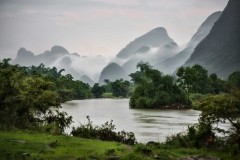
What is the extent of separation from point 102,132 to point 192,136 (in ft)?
13.4

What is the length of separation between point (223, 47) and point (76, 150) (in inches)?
5401

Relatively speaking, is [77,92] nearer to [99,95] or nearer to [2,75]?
[99,95]

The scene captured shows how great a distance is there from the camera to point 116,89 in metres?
103

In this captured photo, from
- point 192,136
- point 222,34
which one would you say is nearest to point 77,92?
point 192,136

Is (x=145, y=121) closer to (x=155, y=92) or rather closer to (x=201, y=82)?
(x=155, y=92)

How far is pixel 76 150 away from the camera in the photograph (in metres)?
11.1

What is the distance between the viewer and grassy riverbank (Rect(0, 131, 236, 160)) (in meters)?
10.3

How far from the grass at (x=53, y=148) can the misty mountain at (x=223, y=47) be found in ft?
362

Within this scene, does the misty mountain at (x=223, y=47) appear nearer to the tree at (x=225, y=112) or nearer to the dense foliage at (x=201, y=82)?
the dense foliage at (x=201, y=82)

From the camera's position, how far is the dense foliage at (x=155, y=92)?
50.9m

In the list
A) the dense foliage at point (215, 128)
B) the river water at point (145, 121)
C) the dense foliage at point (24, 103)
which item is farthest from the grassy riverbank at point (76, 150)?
the river water at point (145, 121)

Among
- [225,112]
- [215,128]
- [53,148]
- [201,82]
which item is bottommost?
[53,148]

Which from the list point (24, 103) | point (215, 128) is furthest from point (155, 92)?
point (215, 128)

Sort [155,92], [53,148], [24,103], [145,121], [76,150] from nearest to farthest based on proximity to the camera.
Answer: [76,150]
[53,148]
[24,103]
[145,121]
[155,92]
